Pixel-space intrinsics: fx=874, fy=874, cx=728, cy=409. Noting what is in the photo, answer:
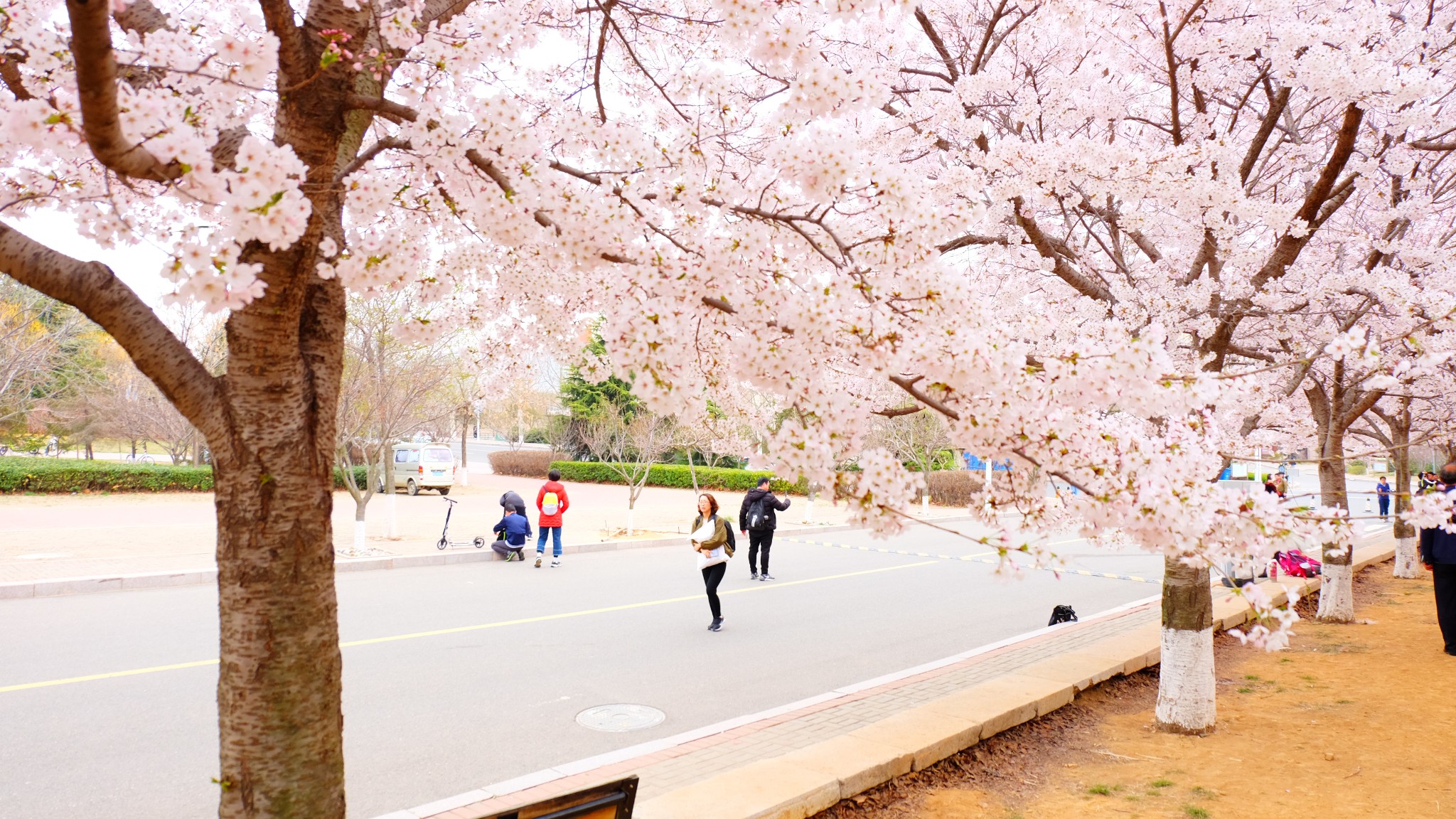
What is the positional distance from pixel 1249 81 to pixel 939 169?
321cm

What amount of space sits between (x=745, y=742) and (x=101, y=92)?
4958 mm

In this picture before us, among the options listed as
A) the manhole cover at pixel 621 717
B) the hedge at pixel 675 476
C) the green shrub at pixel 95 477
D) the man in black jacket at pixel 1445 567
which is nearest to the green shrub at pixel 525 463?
the hedge at pixel 675 476

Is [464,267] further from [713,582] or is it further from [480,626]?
[480,626]

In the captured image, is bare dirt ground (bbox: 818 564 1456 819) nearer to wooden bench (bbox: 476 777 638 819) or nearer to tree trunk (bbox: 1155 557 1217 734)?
tree trunk (bbox: 1155 557 1217 734)

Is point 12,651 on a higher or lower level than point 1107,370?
lower

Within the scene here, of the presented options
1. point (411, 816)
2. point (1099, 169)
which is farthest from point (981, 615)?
point (411, 816)

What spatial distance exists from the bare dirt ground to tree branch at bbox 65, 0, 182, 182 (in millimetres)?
4048

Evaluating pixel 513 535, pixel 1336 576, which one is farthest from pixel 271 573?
pixel 513 535

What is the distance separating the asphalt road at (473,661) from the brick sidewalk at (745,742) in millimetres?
416

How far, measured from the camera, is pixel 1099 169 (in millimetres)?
6672

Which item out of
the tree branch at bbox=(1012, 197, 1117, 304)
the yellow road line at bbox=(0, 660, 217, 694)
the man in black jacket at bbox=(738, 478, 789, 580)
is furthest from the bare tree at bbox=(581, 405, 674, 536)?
the tree branch at bbox=(1012, 197, 1117, 304)

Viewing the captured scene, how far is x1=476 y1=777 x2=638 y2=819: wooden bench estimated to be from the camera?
271 centimetres

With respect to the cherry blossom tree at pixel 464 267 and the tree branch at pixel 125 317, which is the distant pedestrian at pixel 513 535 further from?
the tree branch at pixel 125 317

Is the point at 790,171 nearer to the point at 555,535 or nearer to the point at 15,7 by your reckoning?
the point at 15,7
